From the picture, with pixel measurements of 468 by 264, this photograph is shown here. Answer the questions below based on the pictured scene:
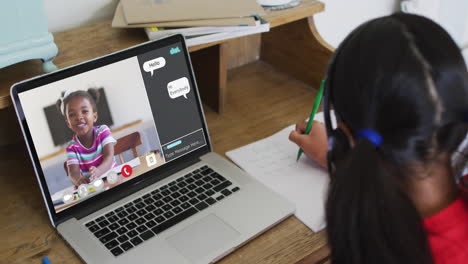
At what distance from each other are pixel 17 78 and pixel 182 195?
343 millimetres

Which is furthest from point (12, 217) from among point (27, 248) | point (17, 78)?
point (17, 78)

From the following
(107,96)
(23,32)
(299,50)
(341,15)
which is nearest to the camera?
(23,32)

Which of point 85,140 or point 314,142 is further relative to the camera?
point 314,142

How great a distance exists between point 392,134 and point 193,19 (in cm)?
52

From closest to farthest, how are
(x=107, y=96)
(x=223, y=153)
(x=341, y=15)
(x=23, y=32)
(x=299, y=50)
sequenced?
(x=23, y=32) → (x=107, y=96) → (x=223, y=153) → (x=299, y=50) → (x=341, y=15)

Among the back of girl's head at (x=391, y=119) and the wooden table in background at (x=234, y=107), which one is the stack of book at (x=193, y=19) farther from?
the back of girl's head at (x=391, y=119)

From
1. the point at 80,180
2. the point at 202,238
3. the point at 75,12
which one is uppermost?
the point at 75,12

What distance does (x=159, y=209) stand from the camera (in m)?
0.90

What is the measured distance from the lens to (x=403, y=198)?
62 centimetres

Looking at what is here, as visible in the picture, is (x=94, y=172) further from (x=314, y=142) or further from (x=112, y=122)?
(x=314, y=142)

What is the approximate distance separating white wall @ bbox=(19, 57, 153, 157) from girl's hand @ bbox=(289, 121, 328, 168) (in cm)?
29

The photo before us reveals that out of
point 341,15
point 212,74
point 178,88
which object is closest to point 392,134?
point 178,88

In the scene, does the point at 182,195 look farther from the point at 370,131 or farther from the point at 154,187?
the point at 370,131

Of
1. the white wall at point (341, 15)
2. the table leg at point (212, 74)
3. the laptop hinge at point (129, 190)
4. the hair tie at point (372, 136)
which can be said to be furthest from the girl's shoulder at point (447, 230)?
the white wall at point (341, 15)
